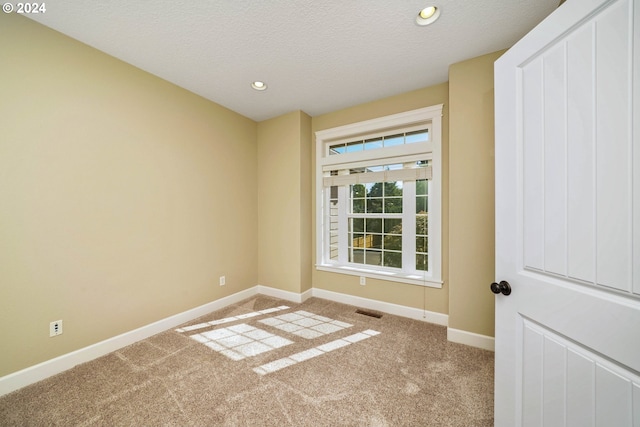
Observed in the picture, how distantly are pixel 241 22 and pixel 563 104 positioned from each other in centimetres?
203

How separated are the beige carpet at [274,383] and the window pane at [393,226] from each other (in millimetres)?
1123

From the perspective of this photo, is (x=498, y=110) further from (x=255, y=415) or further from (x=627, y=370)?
(x=255, y=415)

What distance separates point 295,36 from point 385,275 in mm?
2664

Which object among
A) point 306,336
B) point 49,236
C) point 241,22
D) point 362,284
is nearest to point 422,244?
point 362,284

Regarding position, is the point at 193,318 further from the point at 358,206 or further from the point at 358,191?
the point at 358,191

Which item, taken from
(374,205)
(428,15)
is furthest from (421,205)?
(428,15)

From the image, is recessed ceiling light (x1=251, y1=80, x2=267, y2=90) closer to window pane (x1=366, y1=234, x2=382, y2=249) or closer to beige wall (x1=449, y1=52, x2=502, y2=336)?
beige wall (x1=449, y1=52, x2=502, y2=336)

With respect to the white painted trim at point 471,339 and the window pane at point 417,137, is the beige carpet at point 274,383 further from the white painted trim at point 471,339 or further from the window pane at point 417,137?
the window pane at point 417,137

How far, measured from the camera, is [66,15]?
1609 millimetres

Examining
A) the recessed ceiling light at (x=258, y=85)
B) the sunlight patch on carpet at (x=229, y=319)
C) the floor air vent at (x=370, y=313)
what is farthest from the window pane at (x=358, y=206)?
the recessed ceiling light at (x=258, y=85)

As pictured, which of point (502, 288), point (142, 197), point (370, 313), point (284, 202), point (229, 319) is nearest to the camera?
point (502, 288)

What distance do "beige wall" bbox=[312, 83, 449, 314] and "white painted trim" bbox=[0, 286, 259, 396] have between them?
1677 mm

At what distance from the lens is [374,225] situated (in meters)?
3.06

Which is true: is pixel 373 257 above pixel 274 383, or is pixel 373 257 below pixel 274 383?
above
